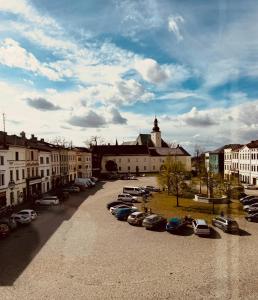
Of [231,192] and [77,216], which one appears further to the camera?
[231,192]

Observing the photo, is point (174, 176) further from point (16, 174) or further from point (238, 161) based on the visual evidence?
point (238, 161)

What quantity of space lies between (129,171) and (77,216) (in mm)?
69360

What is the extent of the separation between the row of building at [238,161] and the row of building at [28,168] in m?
27.5

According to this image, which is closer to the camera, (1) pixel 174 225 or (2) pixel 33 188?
(1) pixel 174 225

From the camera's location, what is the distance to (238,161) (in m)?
75.5

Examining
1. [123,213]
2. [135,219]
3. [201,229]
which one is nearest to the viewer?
[201,229]

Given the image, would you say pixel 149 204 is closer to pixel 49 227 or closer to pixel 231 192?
pixel 231 192

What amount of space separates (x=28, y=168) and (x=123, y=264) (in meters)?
33.2

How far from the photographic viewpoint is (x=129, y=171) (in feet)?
349

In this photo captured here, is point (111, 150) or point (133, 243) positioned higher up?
point (111, 150)

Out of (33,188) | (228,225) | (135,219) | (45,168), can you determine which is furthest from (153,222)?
(45,168)

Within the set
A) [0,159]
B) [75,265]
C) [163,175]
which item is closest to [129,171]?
[163,175]

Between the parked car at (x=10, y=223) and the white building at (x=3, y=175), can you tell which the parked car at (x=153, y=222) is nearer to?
the parked car at (x=10, y=223)

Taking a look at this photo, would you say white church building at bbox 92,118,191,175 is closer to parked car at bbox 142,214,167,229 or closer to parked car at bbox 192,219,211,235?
parked car at bbox 142,214,167,229
